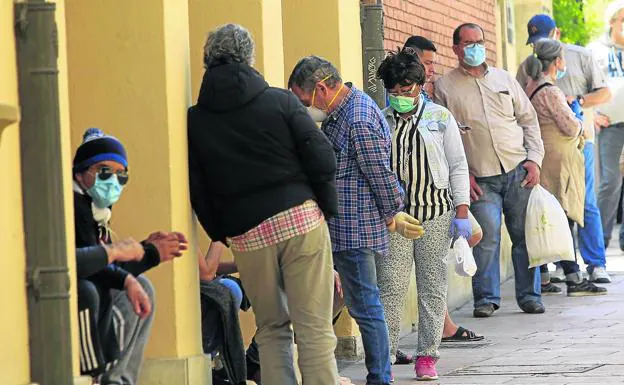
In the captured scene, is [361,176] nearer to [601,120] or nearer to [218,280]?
[218,280]

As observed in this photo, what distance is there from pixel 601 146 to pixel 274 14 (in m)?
8.16

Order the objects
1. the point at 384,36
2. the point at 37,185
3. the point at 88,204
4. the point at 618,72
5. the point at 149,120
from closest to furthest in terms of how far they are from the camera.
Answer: the point at 37,185, the point at 88,204, the point at 149,120, the point at 384,36, the point at 618,72

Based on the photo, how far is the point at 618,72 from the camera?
1641cm

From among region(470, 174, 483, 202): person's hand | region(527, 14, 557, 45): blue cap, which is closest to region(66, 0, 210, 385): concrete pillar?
region(470, 174, 483, 202): person's hand

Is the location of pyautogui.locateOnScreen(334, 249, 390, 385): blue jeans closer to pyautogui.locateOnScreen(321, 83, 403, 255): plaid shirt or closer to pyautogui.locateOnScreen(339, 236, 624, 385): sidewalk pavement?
pyautogui.locateOnScreen(321, 83, 403, 255): plaid shirt

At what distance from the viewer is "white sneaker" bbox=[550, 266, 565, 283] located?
14.4 metres

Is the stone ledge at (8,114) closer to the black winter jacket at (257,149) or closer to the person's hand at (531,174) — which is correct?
the black winter jacket at (257,149)

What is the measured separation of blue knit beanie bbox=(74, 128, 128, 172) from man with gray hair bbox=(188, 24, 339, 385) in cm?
56

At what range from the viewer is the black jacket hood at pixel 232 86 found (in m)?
7.27

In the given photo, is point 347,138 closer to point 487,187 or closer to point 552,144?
point 487,187

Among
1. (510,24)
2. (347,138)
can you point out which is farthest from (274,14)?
(510,24)

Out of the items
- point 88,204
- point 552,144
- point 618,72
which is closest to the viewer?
point 88,204

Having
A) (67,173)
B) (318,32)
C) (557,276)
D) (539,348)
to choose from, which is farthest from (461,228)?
(557,276)

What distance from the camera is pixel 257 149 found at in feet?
23.8
